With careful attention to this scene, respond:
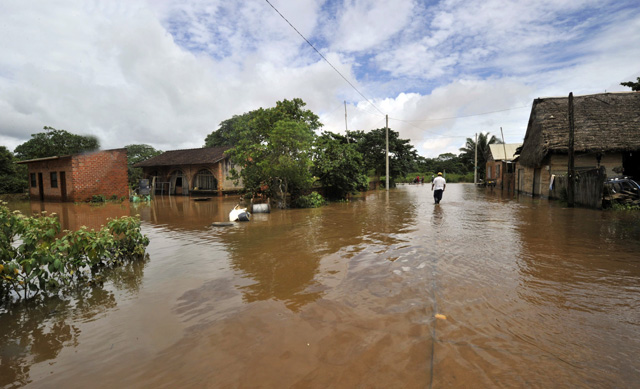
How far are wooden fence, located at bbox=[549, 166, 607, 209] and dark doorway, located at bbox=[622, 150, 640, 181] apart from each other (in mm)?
3960

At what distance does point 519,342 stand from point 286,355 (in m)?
2.23

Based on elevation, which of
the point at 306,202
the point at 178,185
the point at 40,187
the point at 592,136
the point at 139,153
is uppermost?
the point at 139,153

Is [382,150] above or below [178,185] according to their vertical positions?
above

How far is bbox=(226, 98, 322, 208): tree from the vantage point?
14.0 meters

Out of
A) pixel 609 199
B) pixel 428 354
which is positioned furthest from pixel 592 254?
pixel 609 199

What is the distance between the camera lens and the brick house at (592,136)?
50.5ft

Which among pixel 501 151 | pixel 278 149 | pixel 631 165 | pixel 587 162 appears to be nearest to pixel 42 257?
pixel 278 149

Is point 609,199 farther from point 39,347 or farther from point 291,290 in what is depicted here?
point 39,347

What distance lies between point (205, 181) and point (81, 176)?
27.4ft

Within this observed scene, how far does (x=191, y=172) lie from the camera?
26.7 m

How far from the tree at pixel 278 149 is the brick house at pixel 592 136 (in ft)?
39.9

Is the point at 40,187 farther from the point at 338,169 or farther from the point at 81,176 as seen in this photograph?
the point at 338,169

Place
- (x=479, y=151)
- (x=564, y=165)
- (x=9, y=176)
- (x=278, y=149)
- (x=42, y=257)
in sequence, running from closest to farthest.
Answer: (x=42, y=257) → (x=278, y=149) → (x=564, y=165) → (x=9, y=176) → (x=479, y=151)

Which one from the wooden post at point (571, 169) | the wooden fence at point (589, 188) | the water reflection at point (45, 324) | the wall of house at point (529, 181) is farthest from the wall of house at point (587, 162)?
the water reflection at point (45, 324)
